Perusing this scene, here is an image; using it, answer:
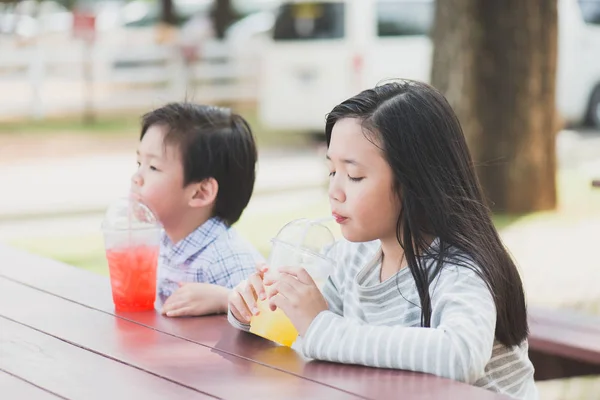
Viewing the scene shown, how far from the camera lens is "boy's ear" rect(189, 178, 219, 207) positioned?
106 inches

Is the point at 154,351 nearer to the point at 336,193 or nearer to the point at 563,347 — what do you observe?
the point at 336,193

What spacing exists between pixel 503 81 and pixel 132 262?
4734 millimetres

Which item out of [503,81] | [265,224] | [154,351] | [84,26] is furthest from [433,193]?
[84,26]

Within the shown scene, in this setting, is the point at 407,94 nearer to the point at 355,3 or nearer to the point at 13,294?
the point at 13,294

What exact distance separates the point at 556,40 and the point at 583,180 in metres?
2.13

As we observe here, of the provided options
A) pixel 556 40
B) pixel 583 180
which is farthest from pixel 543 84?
pixel 583 180

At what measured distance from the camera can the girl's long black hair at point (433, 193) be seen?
1.86m

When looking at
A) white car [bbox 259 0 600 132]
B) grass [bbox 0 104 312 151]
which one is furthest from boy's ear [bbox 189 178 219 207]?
grass [bbox 0 104 312 151]

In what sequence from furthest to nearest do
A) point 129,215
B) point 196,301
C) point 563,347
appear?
point 563,347 < point 129,215 < point 196,301

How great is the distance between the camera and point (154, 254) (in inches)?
87.5

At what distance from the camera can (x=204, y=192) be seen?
270cm

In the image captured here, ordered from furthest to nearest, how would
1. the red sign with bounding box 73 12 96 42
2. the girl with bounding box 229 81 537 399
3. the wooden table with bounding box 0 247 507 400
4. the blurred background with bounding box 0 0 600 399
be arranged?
the red sign with bounding box 73 12 96 42 → the blurred background with bounding box 0 0 600 399 → the girl with bounding box 229 81 537 399 → the wooden table with bounding box 0 247 507 400

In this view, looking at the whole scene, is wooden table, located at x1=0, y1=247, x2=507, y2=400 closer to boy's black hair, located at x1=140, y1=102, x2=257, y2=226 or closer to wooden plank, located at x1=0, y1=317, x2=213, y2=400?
wooden plank, located at x1=0, y1=317, x2=213, y2=400

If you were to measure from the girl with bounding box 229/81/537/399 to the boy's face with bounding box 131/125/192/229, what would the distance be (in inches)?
28.4
